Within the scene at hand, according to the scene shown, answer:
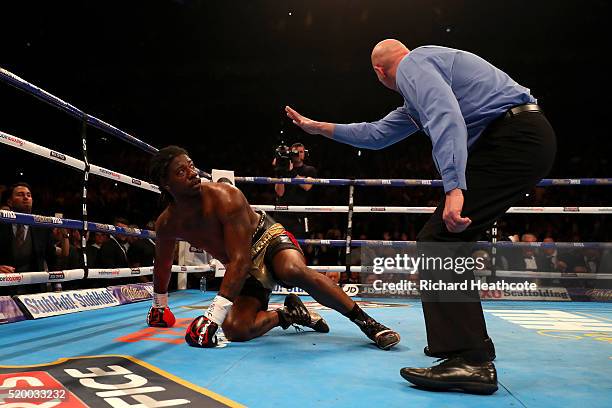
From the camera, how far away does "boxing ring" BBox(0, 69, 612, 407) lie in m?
1.25

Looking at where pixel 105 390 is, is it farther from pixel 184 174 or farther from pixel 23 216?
pixel 23 216

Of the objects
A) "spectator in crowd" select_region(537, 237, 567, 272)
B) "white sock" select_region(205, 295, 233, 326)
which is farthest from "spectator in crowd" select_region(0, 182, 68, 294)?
"spectator in crowd" select_region(537, 237, 567, 272)

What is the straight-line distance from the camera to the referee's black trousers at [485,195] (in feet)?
4.84

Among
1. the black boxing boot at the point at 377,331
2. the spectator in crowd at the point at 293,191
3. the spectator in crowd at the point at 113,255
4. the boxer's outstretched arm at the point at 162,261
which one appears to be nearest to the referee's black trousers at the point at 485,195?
the black boxing boot at the point at 377,331

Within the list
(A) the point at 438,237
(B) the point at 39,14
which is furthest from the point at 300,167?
(B) the point at 39,14

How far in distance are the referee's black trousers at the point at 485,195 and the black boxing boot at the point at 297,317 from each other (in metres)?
0.95

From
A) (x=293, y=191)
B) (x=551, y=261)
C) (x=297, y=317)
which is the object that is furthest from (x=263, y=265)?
(x=551, y=261)

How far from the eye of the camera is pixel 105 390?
4.07ft

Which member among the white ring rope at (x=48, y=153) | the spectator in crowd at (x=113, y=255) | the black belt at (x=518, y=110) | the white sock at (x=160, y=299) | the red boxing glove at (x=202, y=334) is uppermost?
the black belt at (x=518, y=110)

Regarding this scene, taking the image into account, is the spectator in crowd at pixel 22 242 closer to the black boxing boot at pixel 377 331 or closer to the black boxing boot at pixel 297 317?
the black boxing boot at pixel 297 317

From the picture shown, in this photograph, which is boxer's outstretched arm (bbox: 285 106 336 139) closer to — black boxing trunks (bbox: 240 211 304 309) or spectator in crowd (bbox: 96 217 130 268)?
black boxing trunks (bbox: 240 211 304 309)

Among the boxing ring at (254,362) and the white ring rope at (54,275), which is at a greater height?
the white ring rope at (54,275)

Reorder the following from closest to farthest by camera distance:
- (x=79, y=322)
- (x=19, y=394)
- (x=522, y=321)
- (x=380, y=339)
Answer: (x=19, y=394) < (x=380, y=339) < (x=79, y=322) < (x=522, y=321)

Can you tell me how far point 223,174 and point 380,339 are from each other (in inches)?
113
